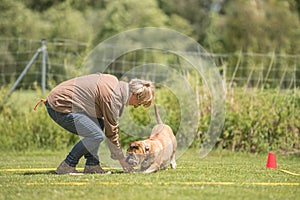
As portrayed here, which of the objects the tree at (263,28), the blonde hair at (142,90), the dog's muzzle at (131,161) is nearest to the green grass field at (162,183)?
the dog's muzzle at (131,161)

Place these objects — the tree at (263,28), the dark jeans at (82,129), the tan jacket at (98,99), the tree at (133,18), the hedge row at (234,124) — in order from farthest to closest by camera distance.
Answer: the tree at (133,18) < the tree at (263,28) < the hedge row at (234,124) < the dark jeans at (82,129) < the tan jacket at (98,99)

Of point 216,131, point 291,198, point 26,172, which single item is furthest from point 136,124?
point 291,198

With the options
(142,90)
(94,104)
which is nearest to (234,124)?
(142,90)

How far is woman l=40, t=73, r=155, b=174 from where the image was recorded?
6.00m

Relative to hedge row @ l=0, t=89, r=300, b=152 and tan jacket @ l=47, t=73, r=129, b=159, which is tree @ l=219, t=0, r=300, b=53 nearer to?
hedge row @ l=0, t=89, r=300, b=152

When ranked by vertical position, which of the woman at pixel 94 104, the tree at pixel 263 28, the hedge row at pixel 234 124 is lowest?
the hedge row at pixel 234 124

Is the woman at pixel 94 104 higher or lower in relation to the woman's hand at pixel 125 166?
higher

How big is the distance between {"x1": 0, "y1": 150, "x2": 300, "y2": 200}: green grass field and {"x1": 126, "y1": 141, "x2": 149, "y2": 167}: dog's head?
0.50 ft

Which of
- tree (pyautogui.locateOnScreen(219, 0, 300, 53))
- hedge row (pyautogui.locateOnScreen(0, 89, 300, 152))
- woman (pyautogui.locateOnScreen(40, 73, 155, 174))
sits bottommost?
hedge row (pyautogui.locateOnScreen(0, 89, 300, 152))

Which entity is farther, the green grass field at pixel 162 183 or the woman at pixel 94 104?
the woman at pixel 94 104

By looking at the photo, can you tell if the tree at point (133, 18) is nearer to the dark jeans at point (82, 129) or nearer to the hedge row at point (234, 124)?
the hedge row at point (234, 124)

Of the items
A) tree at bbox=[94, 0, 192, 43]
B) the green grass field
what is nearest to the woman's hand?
the green grass field

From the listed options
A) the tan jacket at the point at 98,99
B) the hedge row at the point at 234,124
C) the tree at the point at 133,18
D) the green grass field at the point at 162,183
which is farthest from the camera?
the tree at the point at 133,18

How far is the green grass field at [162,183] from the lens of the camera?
16.0 ft
